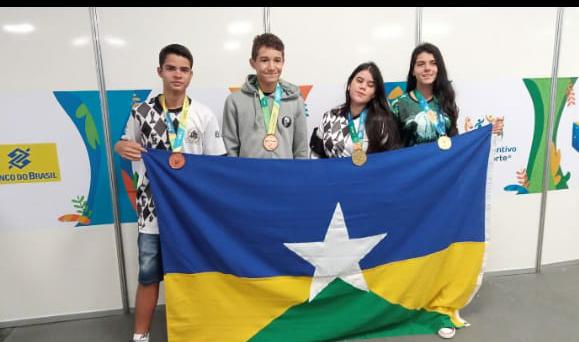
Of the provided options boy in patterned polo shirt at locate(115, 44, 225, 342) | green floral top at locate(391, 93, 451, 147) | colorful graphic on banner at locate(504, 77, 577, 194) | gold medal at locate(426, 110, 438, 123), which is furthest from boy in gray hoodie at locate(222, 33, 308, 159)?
colorful graphic on banner at locate(504, 77, 577, 194)

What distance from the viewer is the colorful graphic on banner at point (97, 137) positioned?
2205 millimetres

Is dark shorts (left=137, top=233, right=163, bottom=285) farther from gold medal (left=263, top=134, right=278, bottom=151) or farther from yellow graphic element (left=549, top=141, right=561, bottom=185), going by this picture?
yellow graphic element (left=549, top=141, right=561, bottom=185)

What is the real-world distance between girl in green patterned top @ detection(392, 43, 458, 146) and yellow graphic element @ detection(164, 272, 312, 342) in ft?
3.08

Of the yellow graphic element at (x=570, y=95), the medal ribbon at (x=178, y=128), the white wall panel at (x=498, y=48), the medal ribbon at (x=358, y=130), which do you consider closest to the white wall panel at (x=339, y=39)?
the white wall panel at (x=498, y=48)

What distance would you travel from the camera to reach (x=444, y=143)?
6.55 ft

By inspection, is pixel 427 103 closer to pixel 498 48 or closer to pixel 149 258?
pixel 498 48

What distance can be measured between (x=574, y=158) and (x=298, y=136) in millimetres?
2148

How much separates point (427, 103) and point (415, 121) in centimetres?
12

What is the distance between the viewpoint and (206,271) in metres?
1.84

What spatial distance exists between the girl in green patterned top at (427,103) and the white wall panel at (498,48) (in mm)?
535

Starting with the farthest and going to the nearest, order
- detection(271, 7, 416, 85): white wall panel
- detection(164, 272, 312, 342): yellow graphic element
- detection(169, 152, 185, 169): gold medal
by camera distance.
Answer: detection(271, 7, 416, 85): white wall panel, detection(164, 272, 312, 342): yellow graphic element, detection(169, 152, 185, 169): gold medal

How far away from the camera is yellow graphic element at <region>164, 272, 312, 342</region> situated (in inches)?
72.5

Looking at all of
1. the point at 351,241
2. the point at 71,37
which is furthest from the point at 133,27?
the point at 351,241

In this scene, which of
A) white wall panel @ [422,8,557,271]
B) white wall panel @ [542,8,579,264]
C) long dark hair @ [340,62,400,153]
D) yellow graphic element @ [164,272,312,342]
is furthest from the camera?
white wall panel @ [542,8,579,264]
